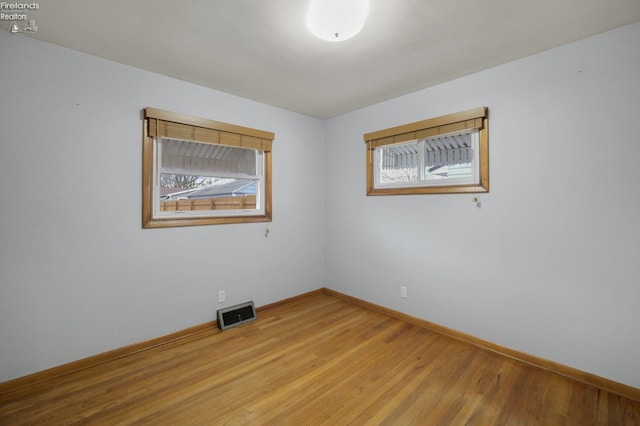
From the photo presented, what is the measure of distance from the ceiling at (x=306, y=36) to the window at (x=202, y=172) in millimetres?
499

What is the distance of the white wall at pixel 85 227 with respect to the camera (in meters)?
1.95

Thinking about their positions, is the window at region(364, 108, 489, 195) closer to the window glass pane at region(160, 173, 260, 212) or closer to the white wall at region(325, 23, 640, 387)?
the white wall at region(325, 23, 640, 387)

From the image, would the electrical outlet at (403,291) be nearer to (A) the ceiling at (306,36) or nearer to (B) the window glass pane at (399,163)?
(B) the window glass pane at (399,163)

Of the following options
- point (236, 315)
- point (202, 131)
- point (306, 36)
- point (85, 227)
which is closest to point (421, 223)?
point (306, 36)

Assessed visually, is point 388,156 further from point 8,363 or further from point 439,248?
point 8,363

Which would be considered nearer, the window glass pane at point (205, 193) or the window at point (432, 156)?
the window at point (432, 156)

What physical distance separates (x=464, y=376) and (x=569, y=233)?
1.34 meters

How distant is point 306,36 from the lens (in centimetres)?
197

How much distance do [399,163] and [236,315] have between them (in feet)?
8.24

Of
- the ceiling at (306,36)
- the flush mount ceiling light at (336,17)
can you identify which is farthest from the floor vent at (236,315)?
the flush mount ceiling light at (336,17)

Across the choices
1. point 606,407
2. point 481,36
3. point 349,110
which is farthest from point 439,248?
point 349,110

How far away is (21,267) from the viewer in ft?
6.46

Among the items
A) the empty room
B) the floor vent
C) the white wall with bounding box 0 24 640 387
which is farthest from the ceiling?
the floor vent

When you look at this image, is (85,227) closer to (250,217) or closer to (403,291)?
(250,217)
